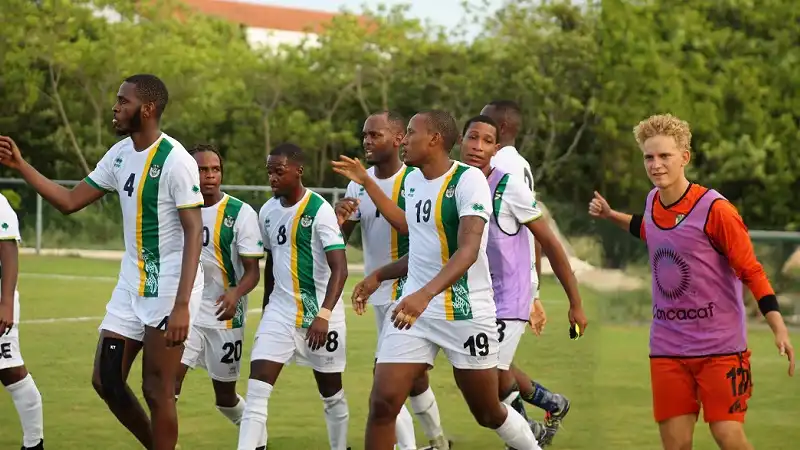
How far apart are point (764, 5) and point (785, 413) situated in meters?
11.6

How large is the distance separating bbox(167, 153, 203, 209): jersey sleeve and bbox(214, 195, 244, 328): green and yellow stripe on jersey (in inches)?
64.5

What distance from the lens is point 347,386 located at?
12.2 metres

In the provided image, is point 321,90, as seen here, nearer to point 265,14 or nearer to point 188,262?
point 188,262

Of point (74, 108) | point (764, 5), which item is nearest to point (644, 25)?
point (764, 5)

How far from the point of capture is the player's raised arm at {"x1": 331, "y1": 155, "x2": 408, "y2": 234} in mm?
7215

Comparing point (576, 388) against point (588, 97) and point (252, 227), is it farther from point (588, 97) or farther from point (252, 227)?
point (588, 97)

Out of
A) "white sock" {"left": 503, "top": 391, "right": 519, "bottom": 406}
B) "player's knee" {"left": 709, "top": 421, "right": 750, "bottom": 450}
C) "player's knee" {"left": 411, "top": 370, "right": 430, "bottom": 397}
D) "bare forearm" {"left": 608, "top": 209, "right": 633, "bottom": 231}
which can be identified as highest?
"bare forearm" {"left": 608, "top": 209, "right": 633, "bottom": 231}

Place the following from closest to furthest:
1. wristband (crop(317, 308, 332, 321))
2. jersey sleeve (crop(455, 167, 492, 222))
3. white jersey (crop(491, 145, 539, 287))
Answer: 1. jersey sleeve (crop(455, 167, 492, 222))
2. wristband (crop(317, 308, 332, 321))
3. white jersey (crop(491, 145, 539, 287))

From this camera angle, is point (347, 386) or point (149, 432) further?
point (347, 386)

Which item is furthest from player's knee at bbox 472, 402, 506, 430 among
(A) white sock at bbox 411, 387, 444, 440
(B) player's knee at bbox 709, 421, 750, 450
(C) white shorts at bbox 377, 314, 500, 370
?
(A) white sock at bbox 411, 387, 444, 440

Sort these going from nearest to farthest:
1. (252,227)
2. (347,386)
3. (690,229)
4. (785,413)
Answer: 1. (690,229)
2. (252,227)
3. (785,413)
4. (347,386)

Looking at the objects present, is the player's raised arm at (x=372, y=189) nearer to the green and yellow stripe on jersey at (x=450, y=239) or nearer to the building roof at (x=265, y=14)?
the green and yellow stripe on jersey at (x=450, y=239)

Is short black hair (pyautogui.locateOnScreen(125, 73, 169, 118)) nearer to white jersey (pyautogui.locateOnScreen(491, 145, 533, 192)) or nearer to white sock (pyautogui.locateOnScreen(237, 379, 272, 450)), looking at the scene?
white sock (pyautogui.locateOnScreen(237, 379, 272, 450))

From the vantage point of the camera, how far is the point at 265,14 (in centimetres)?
9688
